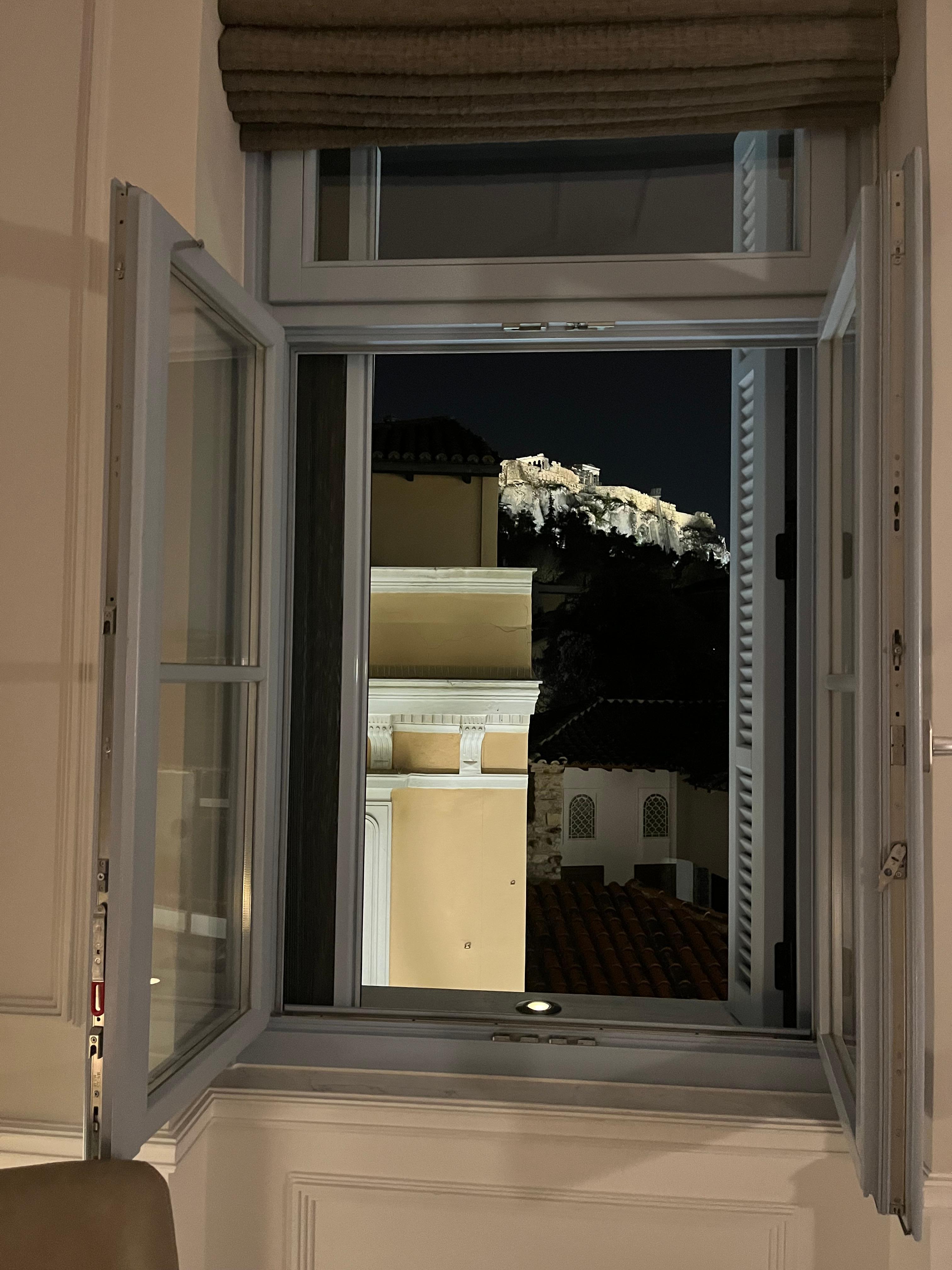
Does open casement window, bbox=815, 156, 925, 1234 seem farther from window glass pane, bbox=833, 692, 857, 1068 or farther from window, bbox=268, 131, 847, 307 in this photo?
window, bbox=268, 131, 847, 307

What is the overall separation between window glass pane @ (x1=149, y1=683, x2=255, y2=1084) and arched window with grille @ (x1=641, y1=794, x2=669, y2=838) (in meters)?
0.90

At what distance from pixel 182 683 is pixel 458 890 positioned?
1087 mm

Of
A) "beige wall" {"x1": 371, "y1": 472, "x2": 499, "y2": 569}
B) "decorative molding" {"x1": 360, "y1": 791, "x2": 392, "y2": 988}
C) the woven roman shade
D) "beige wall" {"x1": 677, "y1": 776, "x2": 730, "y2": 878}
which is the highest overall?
the woven roman shade

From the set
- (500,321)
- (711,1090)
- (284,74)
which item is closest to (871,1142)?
(711,1090)

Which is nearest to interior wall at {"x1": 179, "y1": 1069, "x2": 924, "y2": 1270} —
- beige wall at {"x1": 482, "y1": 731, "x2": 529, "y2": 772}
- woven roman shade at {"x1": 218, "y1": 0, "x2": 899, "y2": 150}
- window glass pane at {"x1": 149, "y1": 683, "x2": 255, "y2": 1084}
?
window glass pane at {"x1": 149, "y1": 683, "x2": 255, "y2": 1084}

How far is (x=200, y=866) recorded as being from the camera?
5.06 ft

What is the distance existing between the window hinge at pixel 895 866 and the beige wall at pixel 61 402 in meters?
1.22

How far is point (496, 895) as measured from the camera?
2.22 meters

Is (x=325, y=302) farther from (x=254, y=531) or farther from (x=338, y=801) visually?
(x=338, y=801)

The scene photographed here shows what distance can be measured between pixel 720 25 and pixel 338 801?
1.54 metres

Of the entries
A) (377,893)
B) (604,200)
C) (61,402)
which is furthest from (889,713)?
(377,893)

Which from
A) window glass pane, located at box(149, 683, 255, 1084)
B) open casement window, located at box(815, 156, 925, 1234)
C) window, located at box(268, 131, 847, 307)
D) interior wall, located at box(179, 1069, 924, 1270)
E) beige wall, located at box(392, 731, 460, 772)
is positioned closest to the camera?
open casement window, located at box(815, 156, 925, 1234)

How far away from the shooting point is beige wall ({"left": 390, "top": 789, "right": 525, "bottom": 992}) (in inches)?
86.0

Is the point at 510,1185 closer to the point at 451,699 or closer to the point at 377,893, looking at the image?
the point at 377,893
